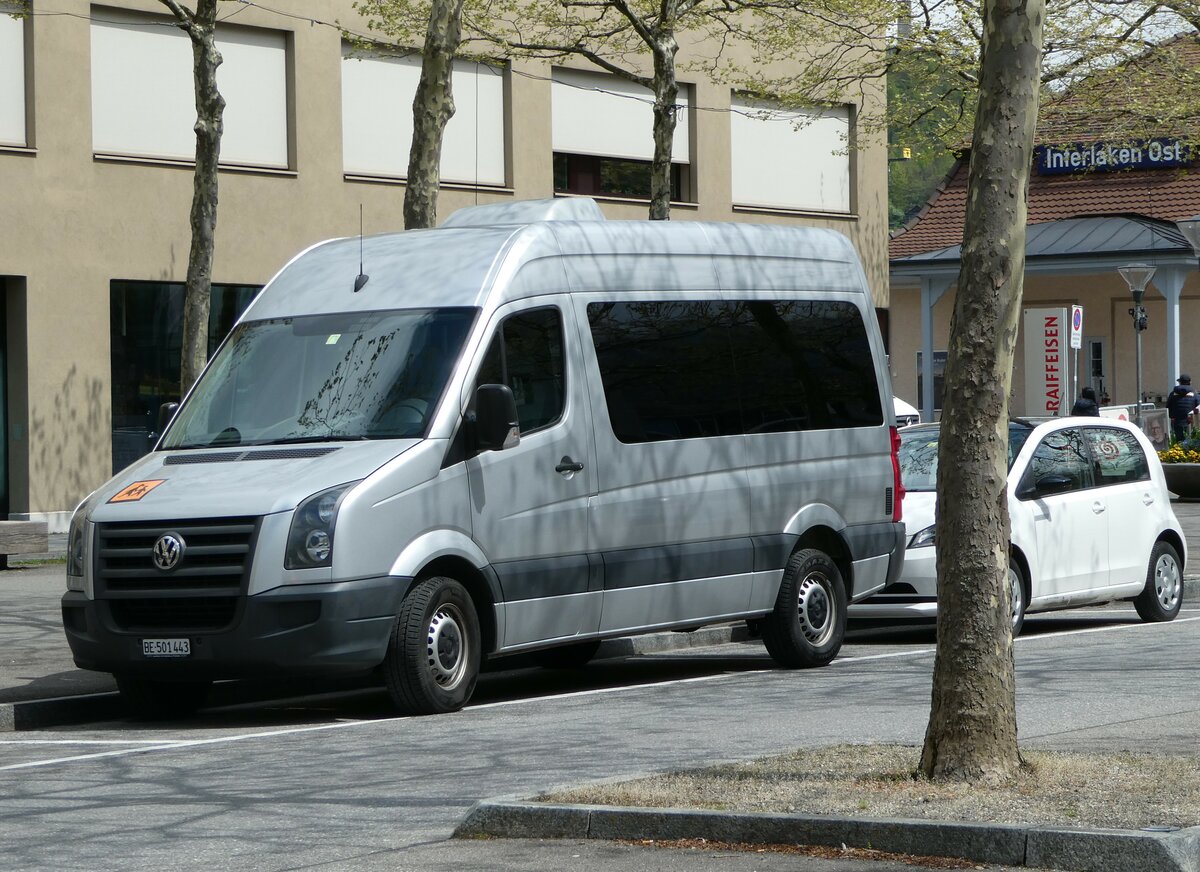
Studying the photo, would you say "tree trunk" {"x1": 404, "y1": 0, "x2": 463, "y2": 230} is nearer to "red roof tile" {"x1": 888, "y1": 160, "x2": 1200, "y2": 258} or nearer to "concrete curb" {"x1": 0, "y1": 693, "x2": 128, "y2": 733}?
"concrete curb" {"x1": 0, "y1": 693, "x2": 128, "y2": 733}

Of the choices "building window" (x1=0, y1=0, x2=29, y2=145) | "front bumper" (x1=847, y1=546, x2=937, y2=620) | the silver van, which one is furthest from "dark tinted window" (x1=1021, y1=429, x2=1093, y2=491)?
"building window" (x1=0, y1=0, x2=29, y2=145)

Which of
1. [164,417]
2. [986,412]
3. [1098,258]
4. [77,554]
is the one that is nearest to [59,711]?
[77,554]

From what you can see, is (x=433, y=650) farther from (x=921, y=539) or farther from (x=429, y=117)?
(x=429, y=117)

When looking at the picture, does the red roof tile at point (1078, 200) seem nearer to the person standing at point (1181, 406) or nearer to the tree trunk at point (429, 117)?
the person standing at point (1181, 406)

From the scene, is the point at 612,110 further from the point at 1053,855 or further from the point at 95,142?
the point at 1053,855

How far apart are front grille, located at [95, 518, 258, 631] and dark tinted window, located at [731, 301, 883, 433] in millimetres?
3609

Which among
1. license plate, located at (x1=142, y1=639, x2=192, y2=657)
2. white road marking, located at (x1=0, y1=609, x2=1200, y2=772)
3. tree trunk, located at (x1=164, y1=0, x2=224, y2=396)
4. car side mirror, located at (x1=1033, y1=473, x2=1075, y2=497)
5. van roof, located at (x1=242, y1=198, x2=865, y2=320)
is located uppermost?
tree trunk, located at (x1=164, y1=0, x2=224, y2=396)

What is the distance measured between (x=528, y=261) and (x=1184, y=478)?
21136 millimetres

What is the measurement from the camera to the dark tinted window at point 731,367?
11930 millimetres

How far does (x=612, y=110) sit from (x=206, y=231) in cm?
1371

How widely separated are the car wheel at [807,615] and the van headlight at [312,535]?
11.5 ft

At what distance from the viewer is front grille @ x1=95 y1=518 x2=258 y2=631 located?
34.0 ft

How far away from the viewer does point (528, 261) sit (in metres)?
11.5

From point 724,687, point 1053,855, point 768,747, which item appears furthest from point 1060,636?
point 1053,855
